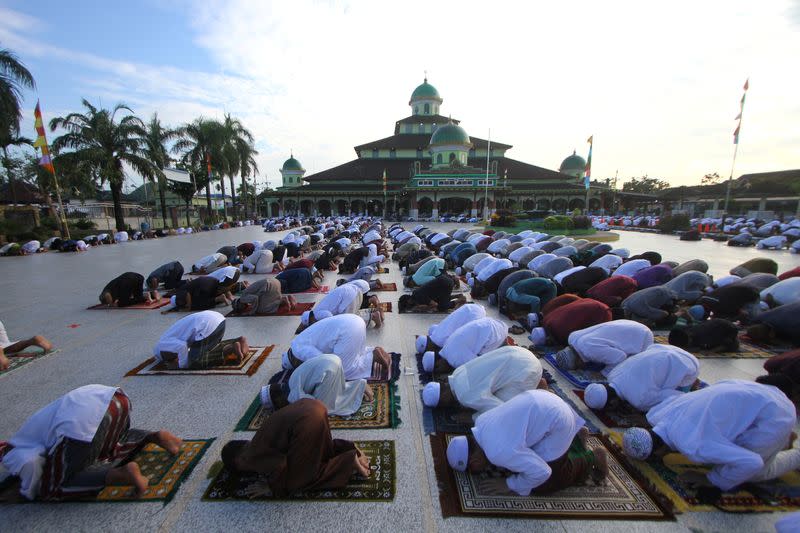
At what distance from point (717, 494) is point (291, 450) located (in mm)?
2773

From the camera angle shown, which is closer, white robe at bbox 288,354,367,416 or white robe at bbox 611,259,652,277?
white robe at bbox 288,354,367,416

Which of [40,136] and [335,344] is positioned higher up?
[40,136]

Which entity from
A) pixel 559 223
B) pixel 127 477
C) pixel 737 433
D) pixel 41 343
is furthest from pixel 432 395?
pixel 559 223

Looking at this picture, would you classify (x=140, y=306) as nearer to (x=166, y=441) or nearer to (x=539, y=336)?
(x=166, y=441)

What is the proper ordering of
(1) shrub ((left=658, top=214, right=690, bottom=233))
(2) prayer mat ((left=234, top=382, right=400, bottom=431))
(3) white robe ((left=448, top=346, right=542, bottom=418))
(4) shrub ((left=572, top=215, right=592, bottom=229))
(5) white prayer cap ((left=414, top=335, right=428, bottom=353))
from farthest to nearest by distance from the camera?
(1) shrub ((left=658, top=214, right=690, bottom=233))
(4) shrub ((left=572, top=215, right=592, bottom=229))
(5) white prayer cap ((left=414, top=335, right=428, bottom=353))
(2) prayer mat ((left=234, top=382, right=400, bottom=431))
(3) white robe ((left=448, top=346, right=542, bottom=418))

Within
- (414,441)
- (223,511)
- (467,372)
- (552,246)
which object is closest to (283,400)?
(223,511)

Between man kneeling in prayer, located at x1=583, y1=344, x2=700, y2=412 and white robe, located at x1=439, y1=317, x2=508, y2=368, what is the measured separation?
1.05 meters

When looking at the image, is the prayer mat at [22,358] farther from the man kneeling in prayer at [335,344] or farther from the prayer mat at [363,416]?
the man kneeling in prayer at [335,344]

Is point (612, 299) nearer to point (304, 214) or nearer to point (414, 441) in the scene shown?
point (414, 441)

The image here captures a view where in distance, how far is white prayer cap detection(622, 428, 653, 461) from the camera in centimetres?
269

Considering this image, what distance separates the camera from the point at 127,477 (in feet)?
8.13

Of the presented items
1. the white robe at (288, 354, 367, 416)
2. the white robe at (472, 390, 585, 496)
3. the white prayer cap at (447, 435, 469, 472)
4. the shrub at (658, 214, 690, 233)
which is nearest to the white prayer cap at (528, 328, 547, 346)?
the white robe at (472, 390, 585, 496)

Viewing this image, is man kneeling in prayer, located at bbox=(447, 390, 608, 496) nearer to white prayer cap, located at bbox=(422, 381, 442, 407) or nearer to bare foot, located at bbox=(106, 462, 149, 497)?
white prayer cap, located at bbox=(422, 381, 442, 407)

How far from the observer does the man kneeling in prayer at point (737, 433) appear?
2.35 meters
